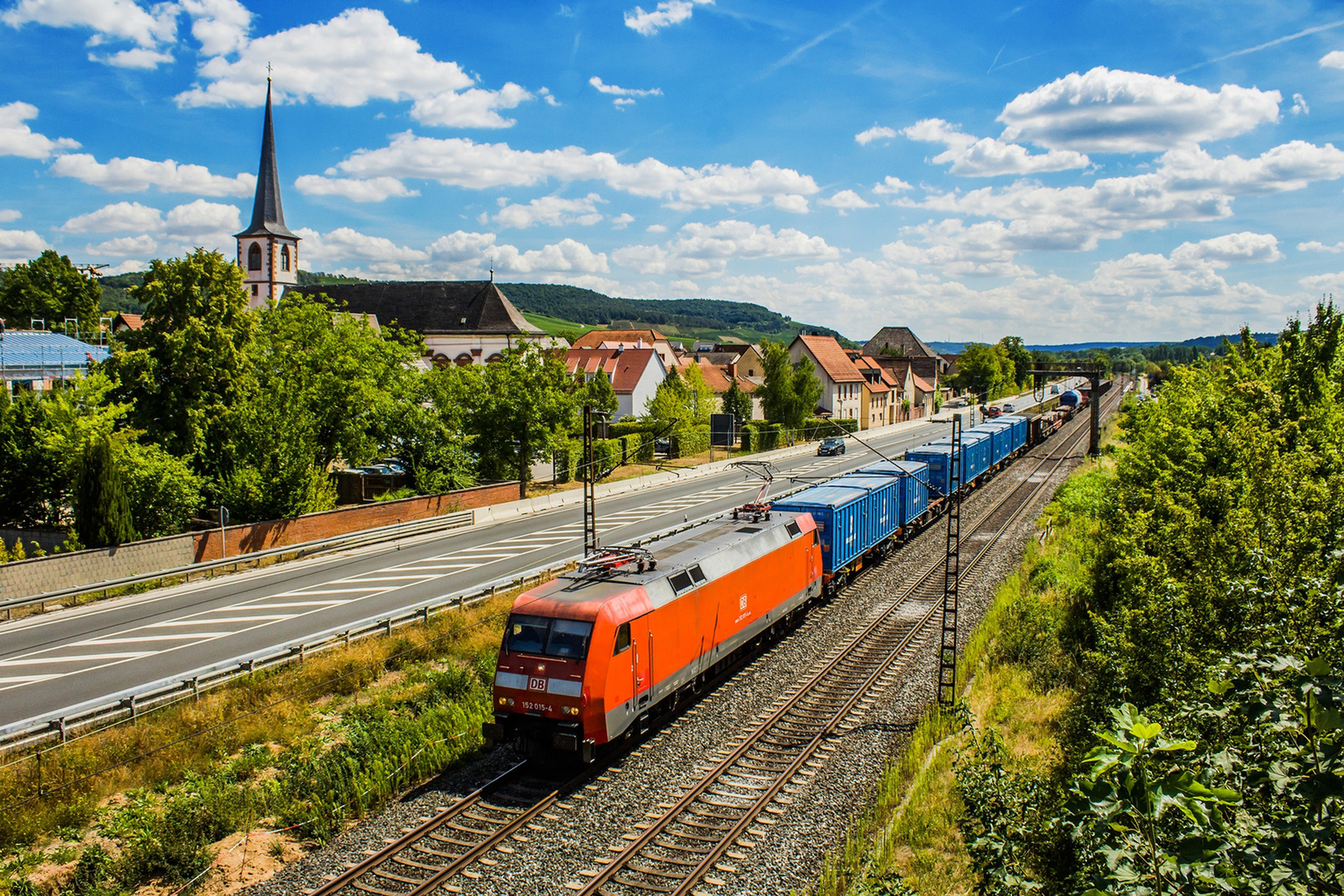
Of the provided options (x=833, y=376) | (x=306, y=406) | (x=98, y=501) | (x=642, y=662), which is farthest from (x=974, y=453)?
(x=833, y=376)

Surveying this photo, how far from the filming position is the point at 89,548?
90.8 feet

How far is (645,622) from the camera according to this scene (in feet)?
50.0

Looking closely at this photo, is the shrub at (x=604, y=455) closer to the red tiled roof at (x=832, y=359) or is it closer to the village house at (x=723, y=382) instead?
the village house at (x=723, y=382)

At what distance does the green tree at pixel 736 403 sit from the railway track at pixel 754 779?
153 ft

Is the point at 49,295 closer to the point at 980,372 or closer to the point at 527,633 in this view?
the point at 527,633

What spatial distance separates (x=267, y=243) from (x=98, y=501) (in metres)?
56.2

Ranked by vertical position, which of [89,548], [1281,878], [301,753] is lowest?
[301,753]

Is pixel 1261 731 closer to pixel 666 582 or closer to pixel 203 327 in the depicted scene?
pixel 666 582

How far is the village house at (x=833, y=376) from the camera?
85.3 m

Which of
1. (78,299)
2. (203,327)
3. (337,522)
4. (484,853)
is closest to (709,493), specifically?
(337,522)

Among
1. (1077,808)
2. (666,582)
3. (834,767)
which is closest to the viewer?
(1077,808)

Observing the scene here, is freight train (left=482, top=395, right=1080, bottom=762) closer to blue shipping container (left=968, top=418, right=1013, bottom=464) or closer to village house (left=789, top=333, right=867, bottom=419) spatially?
blue shipping container (left=968, top=418, right=1013, bottom=464)

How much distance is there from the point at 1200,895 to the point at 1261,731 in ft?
3.64

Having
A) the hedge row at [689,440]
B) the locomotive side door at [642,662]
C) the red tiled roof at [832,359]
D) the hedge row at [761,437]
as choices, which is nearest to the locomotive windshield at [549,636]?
the locomotive side door at [642,662]
